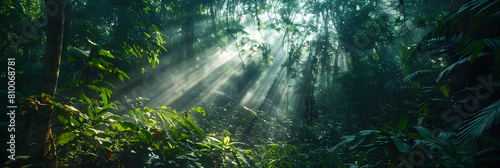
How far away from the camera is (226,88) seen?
12.6m

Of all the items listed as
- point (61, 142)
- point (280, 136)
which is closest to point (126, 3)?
point (61, 142)

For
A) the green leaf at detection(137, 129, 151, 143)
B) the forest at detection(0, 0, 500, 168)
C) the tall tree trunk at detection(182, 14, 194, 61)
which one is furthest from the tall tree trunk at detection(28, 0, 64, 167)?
the tall tree trunk at detection(182, 14, 194, 61)

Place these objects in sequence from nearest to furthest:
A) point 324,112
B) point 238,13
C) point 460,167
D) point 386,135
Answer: point 460,167
point 386,135
point 238,13
point 324,112

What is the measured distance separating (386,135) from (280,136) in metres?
7.04

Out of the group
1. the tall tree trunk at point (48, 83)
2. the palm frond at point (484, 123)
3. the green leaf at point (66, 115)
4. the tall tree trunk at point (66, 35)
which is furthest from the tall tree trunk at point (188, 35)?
the palm frond at point (484, 123)

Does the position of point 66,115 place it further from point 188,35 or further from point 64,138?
point 188,35

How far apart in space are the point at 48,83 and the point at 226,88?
11532 millimetres

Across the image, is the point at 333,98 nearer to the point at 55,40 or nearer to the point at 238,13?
the point at 238,13

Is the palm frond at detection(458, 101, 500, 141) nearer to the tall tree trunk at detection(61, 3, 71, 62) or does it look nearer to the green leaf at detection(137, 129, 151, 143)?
the green leaf at detection(137, 129, 151, 143)

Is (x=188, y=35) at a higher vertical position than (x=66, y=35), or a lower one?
higher

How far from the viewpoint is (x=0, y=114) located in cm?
191

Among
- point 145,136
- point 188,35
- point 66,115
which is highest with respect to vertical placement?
point 188,35

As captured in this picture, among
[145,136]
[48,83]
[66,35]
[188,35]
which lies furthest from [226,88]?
[48,83]

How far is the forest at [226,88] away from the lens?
1.04 meters
